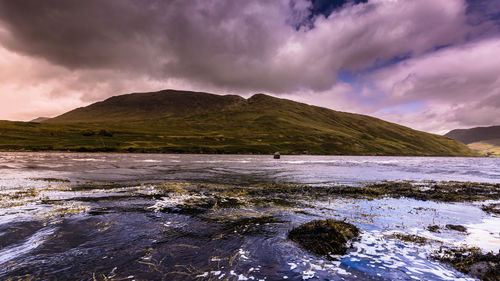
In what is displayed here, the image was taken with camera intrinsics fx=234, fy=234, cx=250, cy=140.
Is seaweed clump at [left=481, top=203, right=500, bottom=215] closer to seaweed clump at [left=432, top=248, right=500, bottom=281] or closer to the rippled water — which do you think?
the rippled water

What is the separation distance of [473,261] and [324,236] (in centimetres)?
579

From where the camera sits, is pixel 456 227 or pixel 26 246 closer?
pixel 26 246

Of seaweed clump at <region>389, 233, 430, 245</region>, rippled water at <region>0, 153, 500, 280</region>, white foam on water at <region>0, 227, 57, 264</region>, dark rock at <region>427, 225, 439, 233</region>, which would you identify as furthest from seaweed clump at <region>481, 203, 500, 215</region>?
white foam on water at <region>0, 227, 57, 264</region>

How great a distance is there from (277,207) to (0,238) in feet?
51.8

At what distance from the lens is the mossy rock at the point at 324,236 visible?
10.5m

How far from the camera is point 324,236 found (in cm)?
1112

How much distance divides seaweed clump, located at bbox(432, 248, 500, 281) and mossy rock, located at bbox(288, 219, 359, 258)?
142 inches

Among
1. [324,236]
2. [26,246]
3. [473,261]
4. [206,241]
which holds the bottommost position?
[26,246]

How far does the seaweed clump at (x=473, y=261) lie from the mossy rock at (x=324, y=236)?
3.61 m

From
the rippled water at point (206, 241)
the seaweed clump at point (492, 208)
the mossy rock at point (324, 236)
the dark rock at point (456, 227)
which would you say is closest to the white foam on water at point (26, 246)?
the rippled water at point (206, 241)

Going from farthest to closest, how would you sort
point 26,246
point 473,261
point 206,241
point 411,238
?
point 411,238, point 206,241, point 26,246, point 473,261

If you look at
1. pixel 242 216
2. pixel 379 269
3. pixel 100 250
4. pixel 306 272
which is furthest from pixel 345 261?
pixel 100 250

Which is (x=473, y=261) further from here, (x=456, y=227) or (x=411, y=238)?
(x=456, y=227)

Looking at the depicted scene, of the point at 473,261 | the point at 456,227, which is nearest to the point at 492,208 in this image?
the point at 456,227
